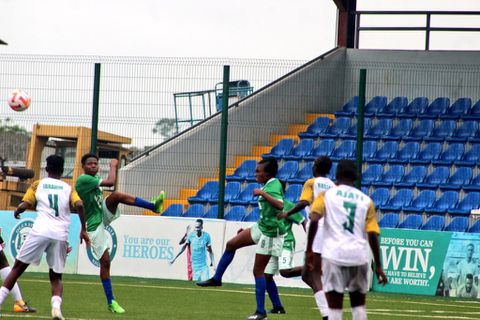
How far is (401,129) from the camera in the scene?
91.1ft

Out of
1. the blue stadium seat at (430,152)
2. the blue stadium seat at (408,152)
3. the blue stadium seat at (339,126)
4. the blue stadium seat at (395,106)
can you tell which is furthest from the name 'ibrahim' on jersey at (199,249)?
the blue stadium seat at (395,106)

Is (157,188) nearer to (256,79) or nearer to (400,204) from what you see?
(256,79)

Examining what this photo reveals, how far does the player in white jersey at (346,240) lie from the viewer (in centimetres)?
991

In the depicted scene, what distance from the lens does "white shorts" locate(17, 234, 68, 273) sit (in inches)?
495

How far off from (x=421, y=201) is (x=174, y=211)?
17.8 ft

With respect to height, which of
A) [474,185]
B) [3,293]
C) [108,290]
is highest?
[474,185]

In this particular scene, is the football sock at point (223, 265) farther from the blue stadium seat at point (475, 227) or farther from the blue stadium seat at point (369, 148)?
the blue stadium seat at point (369, 148)

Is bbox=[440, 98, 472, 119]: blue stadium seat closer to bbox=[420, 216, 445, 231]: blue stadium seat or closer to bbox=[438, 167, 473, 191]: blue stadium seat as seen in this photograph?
bbox=[438, 167, 473, 191]: blue stadium seat

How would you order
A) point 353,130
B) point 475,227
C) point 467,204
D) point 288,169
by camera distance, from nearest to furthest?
point 475,227 → point 467,204 → point 288,169 → point 353,130

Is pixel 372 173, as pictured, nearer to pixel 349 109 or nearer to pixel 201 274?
pixel 349 109

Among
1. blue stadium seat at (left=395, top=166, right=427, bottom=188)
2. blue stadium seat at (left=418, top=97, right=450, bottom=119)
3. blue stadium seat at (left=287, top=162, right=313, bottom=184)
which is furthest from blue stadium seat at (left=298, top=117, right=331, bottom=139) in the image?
blue stadium seat at (left=395, top=166, right=427, bottom=188)

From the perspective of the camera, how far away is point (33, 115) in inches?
950

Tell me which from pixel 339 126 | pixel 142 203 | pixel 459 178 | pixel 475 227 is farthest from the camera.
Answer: pixel 339 126

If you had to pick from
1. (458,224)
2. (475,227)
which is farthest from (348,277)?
(458,224)
